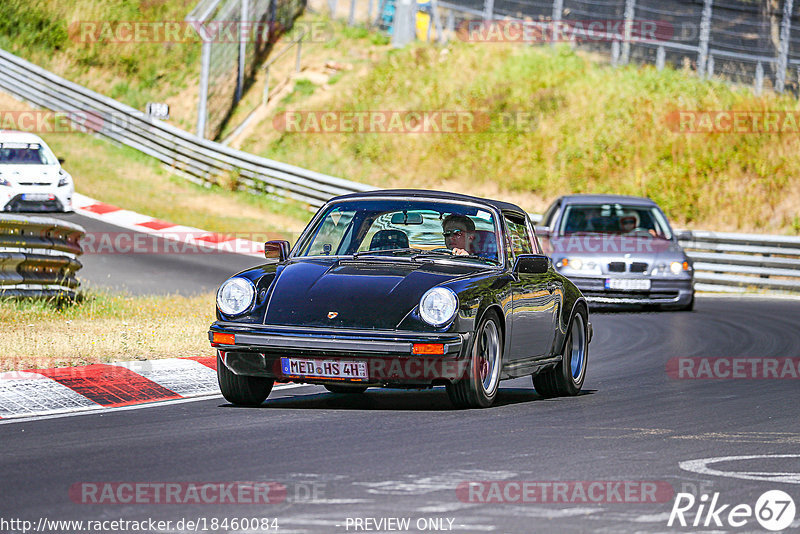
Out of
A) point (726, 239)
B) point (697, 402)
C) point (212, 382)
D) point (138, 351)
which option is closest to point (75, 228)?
point (138, 351)

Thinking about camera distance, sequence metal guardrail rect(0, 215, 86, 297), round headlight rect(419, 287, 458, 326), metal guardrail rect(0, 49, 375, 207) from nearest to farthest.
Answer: round headlight rect(419, 287, 458, 326) < metal guardrail rect(0, 215, 86, 297) < metal guardrail rect(0, 49, 375, 207)

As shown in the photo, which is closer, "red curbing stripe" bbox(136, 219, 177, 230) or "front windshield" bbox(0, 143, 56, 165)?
"red curbing stripe" bbox(136, 219, 177, 230)

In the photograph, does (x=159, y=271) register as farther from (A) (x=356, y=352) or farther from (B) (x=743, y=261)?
(A) (x=356, y=352)

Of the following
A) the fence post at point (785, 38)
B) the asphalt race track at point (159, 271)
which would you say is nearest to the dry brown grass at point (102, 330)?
the asphalt race track at point (159, 271)

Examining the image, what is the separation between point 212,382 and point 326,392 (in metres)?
0.83

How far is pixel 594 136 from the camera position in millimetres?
32312

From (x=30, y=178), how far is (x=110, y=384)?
618 inches

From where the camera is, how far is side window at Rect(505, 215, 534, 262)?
32.5 ft

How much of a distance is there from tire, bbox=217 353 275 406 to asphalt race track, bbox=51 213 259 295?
8.61 meters

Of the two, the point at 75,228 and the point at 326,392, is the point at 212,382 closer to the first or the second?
the point at 326,392

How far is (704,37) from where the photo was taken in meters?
30.8

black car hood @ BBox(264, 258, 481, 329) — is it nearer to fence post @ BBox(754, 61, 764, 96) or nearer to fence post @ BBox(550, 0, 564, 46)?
fence post @ BBox(754, 61, 764, 96)

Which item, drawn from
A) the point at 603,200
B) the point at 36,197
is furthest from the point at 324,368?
the point at 36,197

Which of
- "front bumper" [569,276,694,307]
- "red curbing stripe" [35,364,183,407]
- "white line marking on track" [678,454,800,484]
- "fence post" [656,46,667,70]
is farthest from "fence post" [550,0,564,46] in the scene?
"white line marking on track" [678,454,800,484]
